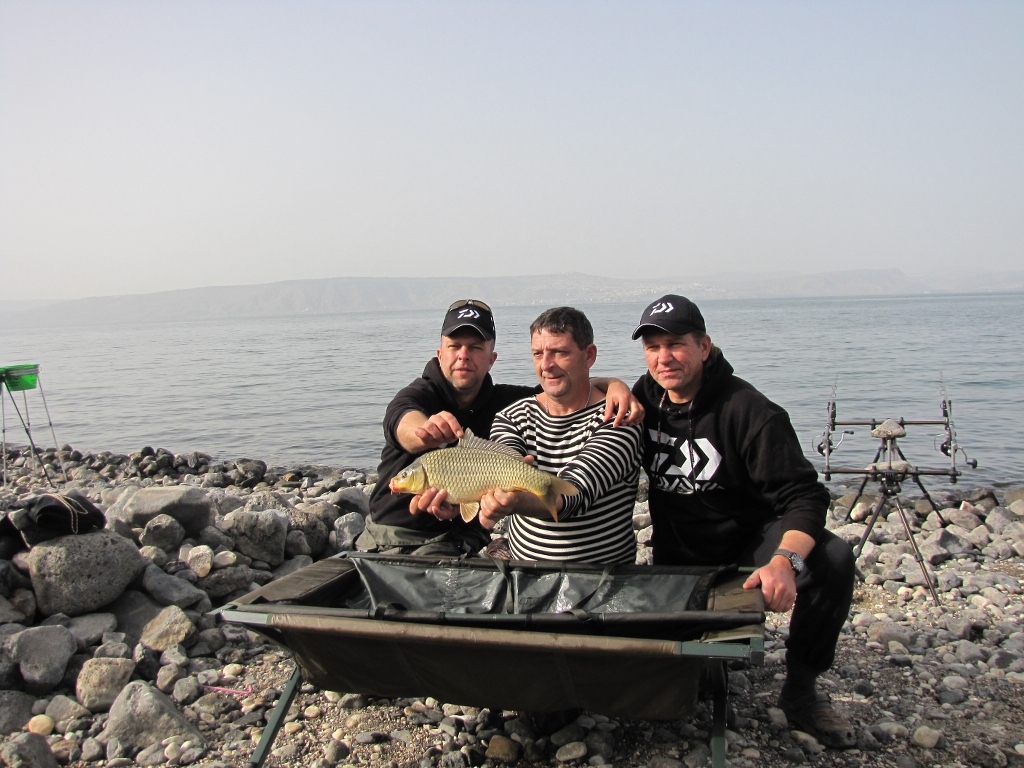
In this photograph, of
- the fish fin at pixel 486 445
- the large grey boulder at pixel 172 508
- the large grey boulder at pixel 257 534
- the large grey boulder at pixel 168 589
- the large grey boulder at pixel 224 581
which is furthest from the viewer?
the large grey boulder at pixel 257 534

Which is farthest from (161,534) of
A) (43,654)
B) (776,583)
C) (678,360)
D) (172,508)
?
(776,583)

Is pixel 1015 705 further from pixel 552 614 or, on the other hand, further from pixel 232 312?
pixel 232 312

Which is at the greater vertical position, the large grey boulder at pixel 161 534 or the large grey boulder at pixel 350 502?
the large grey boulder at pixel 161 534

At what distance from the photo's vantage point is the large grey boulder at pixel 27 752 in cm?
346

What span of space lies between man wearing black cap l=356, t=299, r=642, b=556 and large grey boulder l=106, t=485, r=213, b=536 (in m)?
1.76

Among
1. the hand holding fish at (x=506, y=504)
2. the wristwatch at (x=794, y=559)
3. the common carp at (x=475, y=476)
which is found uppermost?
the common carp at (x=475, y=476)

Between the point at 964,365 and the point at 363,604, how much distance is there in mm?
27368

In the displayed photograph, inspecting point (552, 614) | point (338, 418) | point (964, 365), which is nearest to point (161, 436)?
point (338, 418)

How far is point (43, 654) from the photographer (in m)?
4.32

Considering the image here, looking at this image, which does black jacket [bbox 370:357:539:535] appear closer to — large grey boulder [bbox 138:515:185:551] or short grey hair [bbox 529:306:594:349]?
short grey hair [bbox 529:306:594:349]

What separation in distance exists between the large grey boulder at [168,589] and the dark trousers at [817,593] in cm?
334

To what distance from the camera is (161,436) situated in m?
19.2

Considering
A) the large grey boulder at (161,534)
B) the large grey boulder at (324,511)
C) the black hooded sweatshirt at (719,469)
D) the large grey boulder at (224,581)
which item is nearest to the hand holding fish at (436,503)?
the black hooded sweatshirt at (719,469)

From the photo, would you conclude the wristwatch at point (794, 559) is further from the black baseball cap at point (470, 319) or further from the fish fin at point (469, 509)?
the black baseball cap at point (470, 319)
